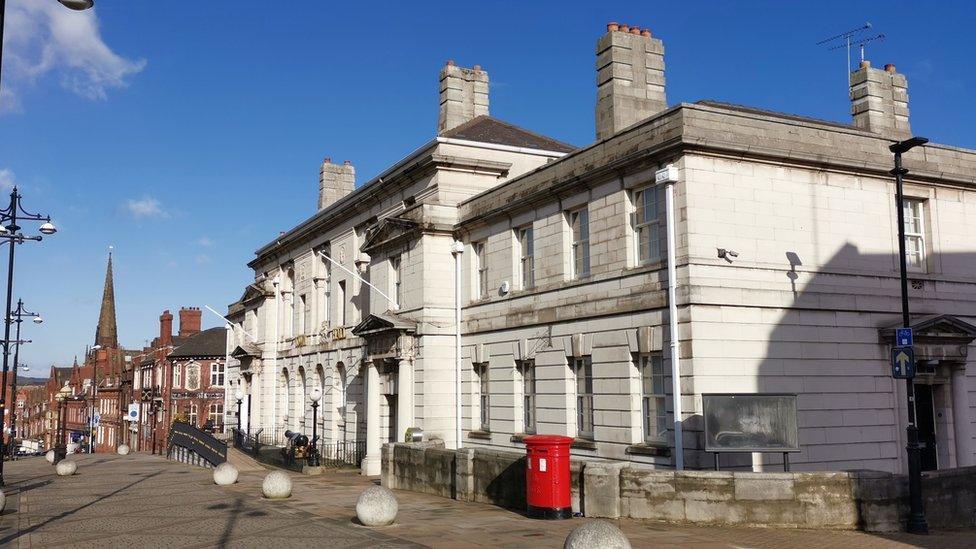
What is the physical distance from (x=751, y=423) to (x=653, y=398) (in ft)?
12.2

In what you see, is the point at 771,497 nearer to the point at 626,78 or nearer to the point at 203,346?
the point at 626,78

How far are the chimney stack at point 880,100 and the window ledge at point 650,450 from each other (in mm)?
12526

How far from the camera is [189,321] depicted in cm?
7906

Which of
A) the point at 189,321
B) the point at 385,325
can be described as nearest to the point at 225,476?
the point at 385,325

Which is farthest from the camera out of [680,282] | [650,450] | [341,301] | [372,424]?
[341,301]

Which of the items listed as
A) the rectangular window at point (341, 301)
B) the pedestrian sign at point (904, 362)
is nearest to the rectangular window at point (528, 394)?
the pedestrian sign at point (904, 362)

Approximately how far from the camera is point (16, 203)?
27312 millimetres

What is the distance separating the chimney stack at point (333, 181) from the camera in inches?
1913

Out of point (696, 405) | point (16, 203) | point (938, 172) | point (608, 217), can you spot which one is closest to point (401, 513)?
point (696, 405)

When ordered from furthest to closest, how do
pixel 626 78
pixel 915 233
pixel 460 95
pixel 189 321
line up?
pixel 189 321 < pixel 460 95 < pixel 626 78 < pixel 915 233

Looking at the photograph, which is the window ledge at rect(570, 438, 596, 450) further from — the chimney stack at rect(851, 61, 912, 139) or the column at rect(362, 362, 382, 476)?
the chimney stack at rect(851, 61, 912, 139)

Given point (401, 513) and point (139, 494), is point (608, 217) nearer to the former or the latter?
point (401, 513)

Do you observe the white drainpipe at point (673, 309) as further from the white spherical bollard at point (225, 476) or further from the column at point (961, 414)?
the white spherical bollard at point (225, 476)

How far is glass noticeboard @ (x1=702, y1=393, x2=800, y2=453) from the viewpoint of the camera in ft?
53.6
